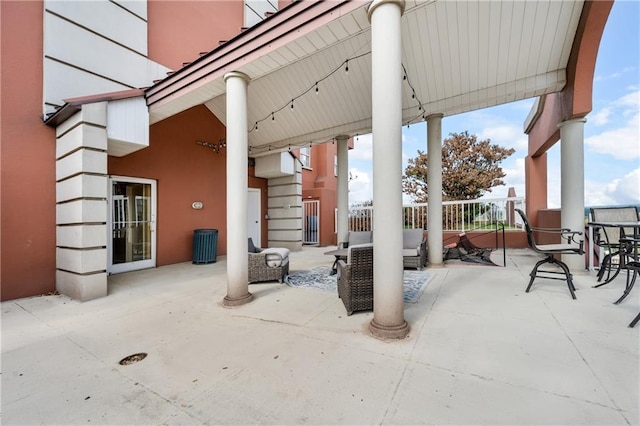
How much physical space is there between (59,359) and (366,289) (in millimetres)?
2839

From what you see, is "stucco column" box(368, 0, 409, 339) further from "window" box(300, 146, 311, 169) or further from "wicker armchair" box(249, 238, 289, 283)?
"window" box(300, 146, 311, 169)

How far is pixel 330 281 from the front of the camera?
185 inches

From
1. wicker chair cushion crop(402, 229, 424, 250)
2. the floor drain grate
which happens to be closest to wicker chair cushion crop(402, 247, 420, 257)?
wicker chair cushion crop(402, 229, 424, 250)

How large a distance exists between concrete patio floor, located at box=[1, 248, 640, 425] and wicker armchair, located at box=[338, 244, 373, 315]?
141mm

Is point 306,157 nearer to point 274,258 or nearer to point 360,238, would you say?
point 360,238

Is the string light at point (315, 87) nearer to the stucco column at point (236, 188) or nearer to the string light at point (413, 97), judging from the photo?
the string light at point (413, 97)

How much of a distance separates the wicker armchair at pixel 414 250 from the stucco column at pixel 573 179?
2.30 metres

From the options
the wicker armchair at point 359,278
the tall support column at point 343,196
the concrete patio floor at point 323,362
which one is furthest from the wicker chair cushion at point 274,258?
the tall support column at point 343,196

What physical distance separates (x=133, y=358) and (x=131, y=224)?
14.6ft

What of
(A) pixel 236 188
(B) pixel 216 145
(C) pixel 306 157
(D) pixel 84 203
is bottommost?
(D) pixel 84 203

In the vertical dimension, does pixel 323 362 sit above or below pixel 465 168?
below

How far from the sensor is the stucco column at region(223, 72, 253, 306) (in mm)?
3561

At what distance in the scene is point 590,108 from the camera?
4.32m

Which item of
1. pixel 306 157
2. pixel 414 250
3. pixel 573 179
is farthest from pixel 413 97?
pixel 306 157
